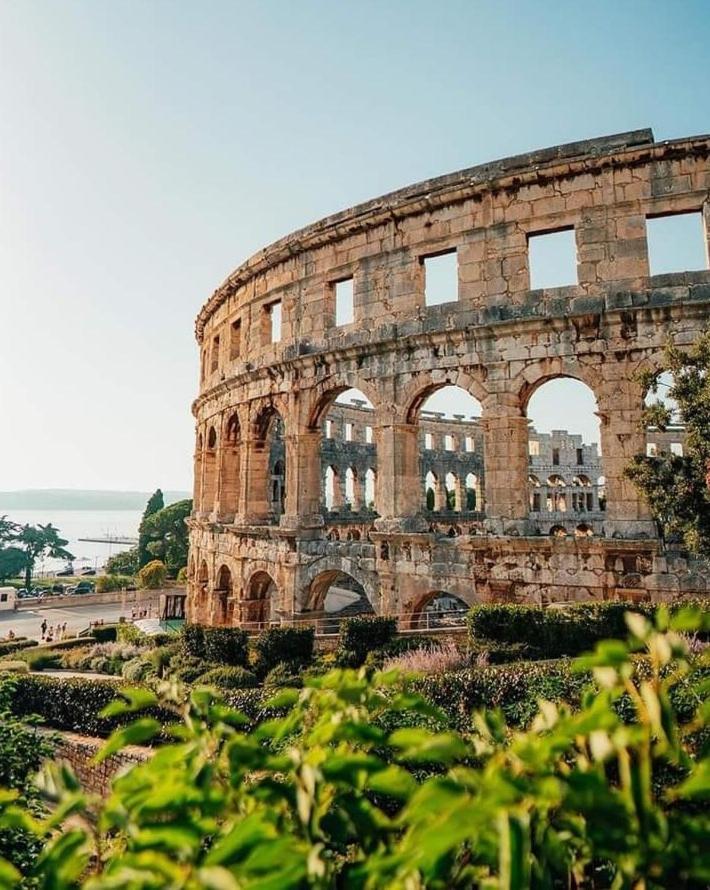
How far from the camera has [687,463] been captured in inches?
360

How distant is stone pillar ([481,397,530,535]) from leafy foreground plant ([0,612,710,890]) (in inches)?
447

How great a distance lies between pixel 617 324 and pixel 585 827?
40.0 feet

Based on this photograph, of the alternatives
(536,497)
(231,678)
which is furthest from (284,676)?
(536,497)

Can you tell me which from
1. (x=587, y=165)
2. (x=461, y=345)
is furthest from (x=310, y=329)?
(x=587, y=165)

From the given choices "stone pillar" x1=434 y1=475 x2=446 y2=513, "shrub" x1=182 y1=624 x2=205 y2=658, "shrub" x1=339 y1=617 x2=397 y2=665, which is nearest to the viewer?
"shrub" x1=339 y1=617 x2=397 y2=665

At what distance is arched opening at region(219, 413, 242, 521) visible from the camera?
1931 centimetres

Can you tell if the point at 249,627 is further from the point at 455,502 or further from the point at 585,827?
the point at 455,502

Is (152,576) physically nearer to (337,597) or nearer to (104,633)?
(104,633)

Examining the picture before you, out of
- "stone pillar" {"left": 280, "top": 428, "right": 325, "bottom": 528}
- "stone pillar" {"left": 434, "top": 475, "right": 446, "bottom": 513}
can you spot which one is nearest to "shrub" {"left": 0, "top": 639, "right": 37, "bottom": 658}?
"stone pillar" {"left": 280, "top": 428, "right": 325, "bottom": 528}

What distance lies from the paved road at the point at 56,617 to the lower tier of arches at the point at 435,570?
768 inches

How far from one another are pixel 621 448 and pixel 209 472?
14.8m

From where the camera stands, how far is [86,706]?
11406 millimetres

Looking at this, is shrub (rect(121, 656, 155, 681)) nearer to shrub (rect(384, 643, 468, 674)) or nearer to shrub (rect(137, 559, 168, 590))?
shrub (rect(384, 643, 468, 674))

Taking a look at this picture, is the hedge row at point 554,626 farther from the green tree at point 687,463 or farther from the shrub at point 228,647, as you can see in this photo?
the shrub at point 228,647
